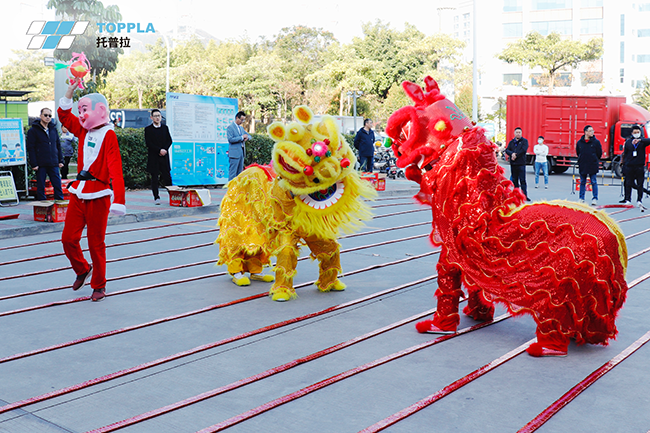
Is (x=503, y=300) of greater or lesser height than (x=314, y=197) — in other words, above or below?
below

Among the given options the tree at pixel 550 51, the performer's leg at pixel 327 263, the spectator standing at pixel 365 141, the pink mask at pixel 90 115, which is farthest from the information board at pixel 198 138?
the tree at pixel 550 51

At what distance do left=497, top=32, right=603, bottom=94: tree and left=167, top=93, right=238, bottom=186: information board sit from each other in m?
38.6

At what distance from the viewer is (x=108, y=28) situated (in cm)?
2605

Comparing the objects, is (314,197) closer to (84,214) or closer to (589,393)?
(84,214)

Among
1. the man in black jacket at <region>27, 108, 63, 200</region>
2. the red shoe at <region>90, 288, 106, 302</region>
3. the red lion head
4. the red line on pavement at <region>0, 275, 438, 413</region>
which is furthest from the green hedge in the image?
the red lion head

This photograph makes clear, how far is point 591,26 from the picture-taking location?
68.2m

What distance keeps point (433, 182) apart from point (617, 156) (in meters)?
22.5

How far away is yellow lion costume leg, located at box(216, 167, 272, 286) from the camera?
6875 mm

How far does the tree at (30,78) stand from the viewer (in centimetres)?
5888

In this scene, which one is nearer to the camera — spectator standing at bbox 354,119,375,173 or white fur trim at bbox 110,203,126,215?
white fur trim at bbox 110,203,126,215

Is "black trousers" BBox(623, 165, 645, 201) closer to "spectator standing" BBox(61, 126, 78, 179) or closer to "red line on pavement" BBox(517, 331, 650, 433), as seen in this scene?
"red line on pavement" BBox(517, 331, 650, 433)

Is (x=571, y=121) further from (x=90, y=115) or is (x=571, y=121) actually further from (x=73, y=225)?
(x=73, y=225)

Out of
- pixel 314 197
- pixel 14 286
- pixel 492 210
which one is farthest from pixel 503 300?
pixel 14 286

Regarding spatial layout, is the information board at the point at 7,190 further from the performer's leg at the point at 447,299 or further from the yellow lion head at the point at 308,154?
the performer's leg at the point at 447,299
